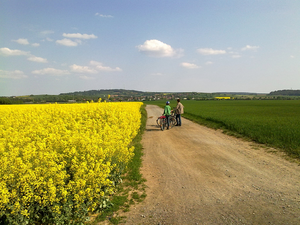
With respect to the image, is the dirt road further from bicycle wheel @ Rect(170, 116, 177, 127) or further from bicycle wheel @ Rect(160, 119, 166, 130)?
bicycle wheel @ Rect(170, 116, 177, 127)

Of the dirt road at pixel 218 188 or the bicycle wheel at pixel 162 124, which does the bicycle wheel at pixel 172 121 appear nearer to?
the bicycle wheel at pixel 162 124

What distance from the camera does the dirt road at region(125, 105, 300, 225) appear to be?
15.0ft

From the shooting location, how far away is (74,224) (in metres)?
4.14

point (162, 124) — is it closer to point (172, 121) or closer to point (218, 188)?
point (172, 121)

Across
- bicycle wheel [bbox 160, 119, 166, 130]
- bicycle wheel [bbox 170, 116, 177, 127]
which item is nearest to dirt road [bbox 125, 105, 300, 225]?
bicycle wheel [bbox 160, 119, 166, 130]

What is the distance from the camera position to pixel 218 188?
598cm

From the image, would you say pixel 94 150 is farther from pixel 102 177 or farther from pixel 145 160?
pixel 145 160

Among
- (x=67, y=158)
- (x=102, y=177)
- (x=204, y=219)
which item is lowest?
(x=204, y=219)

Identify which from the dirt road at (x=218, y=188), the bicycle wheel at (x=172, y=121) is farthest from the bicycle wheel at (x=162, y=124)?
the dirt road at (x=218, y=188)

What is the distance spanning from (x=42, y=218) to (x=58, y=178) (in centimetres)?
74

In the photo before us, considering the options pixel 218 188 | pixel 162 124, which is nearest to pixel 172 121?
pixel 162 124

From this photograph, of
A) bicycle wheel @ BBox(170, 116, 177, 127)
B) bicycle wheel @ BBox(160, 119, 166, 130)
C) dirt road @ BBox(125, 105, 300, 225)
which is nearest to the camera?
dirt road @ BBox(125, 105, 300, 225)

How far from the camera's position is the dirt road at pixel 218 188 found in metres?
4.58

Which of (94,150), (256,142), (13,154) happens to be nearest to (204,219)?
(94,150)
